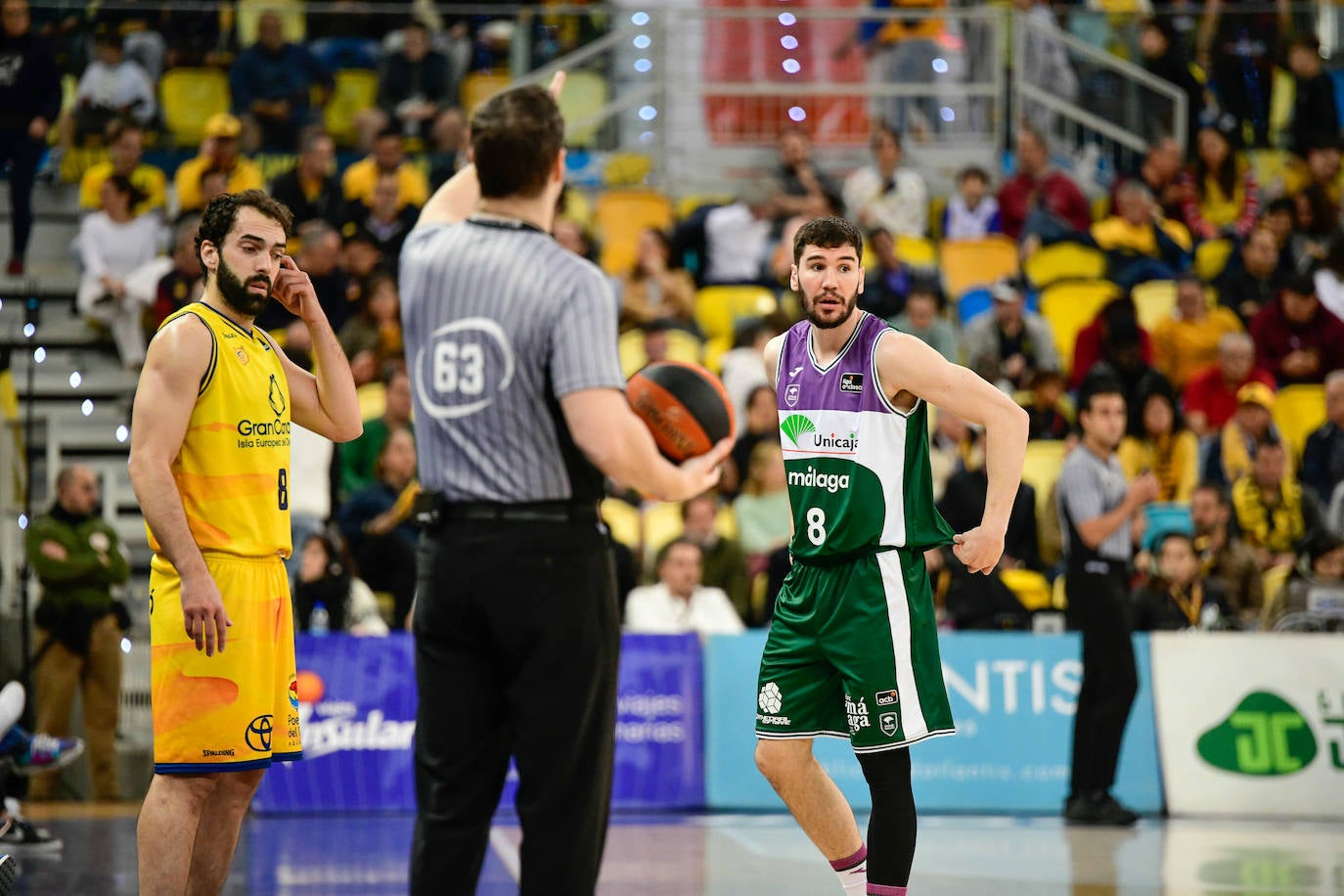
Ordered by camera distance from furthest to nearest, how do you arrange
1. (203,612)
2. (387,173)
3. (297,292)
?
(387,173) < (297,292) < (203,612)

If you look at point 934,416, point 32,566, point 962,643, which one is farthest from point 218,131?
point 962,643

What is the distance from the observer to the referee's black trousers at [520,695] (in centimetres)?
382

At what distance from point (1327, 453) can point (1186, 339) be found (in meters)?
1.80

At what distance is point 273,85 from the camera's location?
612 inches

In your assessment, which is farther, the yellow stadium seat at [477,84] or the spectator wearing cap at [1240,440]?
the yellow stadium seat at [477,84]

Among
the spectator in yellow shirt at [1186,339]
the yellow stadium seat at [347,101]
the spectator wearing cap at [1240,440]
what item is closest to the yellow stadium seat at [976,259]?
the spectator in yellow shirt at [1186,339]

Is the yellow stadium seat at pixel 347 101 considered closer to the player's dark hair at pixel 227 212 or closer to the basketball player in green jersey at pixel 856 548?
the player's dark hair at pixel 227 212

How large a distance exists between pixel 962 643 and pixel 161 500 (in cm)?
666

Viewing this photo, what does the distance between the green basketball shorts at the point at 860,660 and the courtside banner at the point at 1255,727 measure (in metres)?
5.48

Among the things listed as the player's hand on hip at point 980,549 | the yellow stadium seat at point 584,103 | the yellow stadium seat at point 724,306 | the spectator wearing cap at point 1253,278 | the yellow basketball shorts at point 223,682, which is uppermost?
the yellow stadium seat at point 584,103

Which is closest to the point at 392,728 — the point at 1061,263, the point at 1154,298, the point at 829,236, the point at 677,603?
the point at 677,603

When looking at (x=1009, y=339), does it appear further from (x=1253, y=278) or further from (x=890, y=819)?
(x=890, y=819)

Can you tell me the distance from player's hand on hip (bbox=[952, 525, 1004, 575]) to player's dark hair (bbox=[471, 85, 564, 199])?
2061 millimetres

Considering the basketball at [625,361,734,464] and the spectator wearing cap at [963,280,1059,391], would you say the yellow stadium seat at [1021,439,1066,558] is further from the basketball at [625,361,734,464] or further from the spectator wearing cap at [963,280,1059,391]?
the basketball at [625,361,734,464]
